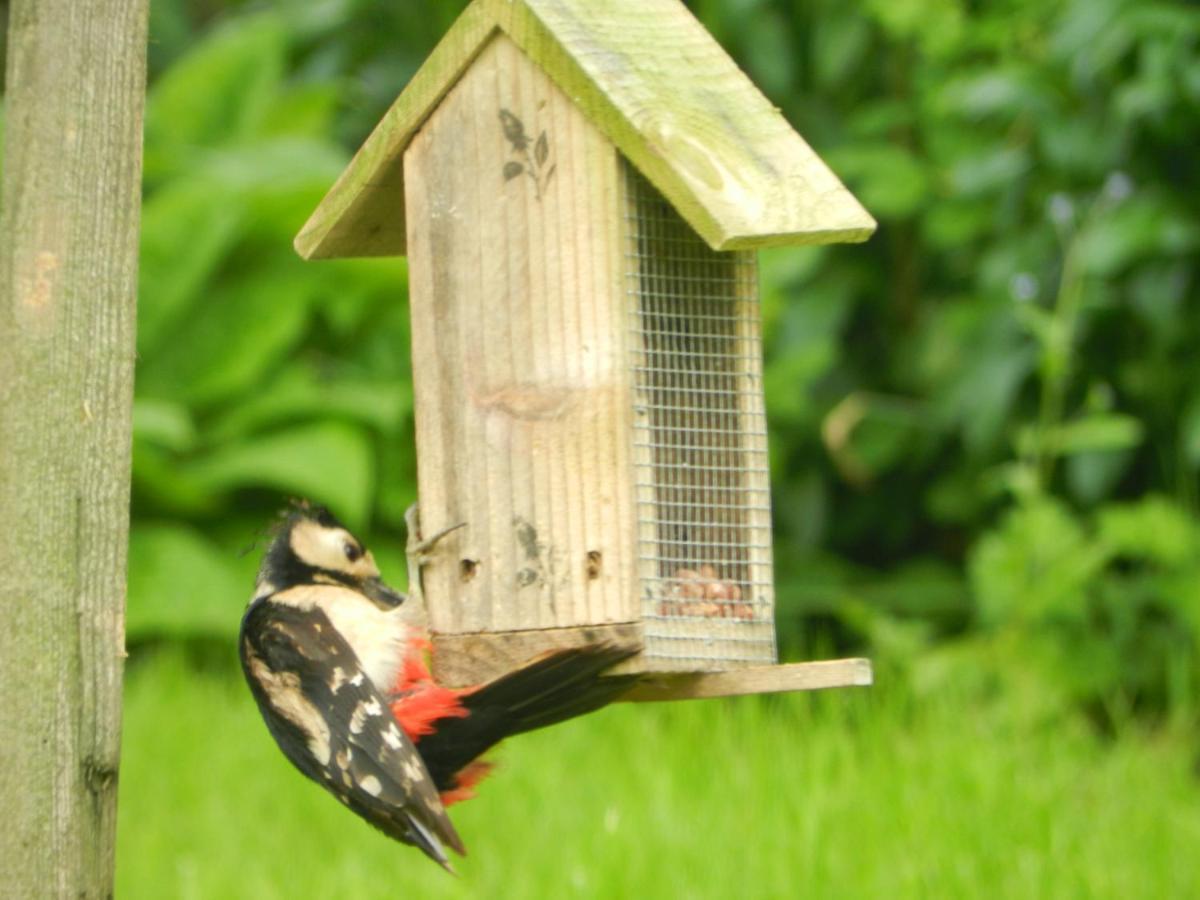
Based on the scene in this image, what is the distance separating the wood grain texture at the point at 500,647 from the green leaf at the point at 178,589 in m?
3.50

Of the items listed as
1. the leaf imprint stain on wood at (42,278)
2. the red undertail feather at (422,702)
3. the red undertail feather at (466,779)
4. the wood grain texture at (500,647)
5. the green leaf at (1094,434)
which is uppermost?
the green leaf at (1094,434)

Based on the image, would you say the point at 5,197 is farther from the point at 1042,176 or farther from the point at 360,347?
the point at 360,347

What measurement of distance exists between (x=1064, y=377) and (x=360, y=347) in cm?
280

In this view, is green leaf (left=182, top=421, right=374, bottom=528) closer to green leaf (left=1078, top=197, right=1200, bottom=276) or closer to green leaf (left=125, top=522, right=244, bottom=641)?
green leaf (left=125, top=522, right=244, bottom=641)

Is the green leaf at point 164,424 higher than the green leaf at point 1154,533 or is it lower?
higher

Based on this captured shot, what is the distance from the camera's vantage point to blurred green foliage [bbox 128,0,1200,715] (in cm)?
521

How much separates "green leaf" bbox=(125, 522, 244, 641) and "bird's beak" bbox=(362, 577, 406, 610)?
314 centimetres

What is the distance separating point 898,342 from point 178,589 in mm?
2826

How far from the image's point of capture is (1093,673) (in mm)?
5309

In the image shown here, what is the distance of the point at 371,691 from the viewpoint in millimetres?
2594

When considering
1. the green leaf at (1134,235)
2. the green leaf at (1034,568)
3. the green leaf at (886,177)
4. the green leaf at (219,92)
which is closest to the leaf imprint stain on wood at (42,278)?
the green leaf at (1034,568)

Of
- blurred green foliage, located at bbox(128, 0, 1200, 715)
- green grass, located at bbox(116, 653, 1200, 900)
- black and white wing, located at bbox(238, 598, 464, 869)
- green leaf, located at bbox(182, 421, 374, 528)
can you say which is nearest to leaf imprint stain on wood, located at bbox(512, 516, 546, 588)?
black and white wing, located at bbox(238, 598, 464, 869)

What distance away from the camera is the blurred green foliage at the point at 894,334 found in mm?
5215

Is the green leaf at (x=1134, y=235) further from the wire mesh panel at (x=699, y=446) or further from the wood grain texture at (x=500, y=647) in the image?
the wood grain texture at (x=500, y=647)
